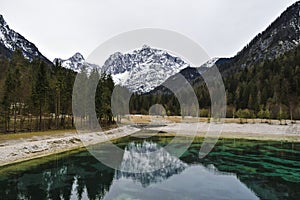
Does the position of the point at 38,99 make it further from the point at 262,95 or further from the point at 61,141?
the point at 262,95

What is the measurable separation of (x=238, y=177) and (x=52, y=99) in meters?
36.6

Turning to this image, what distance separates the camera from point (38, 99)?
146 ft

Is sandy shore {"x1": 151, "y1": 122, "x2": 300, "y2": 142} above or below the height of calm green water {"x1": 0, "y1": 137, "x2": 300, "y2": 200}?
above

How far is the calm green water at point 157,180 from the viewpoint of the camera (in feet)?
60.4

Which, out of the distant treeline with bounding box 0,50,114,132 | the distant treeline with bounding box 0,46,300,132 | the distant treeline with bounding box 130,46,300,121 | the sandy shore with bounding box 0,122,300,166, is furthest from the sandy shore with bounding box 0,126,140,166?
the distant treeline with bounding box 130,46,300,121

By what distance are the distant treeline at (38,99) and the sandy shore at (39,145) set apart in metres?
7.64

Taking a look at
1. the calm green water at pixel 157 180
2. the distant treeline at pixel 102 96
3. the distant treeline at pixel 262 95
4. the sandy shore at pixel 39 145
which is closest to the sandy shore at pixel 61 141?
the sandy shore at pixel 39 145

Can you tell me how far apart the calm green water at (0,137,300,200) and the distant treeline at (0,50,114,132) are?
16482 mm

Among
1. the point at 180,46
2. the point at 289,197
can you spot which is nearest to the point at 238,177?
the point at 289,197

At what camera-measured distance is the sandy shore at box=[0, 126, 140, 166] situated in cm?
2775

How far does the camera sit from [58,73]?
1983 inches

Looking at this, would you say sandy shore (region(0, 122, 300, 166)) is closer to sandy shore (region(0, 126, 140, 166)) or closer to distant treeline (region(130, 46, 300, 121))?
sandy shore (region(0, 126, 140, 166))

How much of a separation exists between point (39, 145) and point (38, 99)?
13.7m

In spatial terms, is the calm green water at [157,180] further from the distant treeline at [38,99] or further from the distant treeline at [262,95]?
the distant treeline at [262,95]
